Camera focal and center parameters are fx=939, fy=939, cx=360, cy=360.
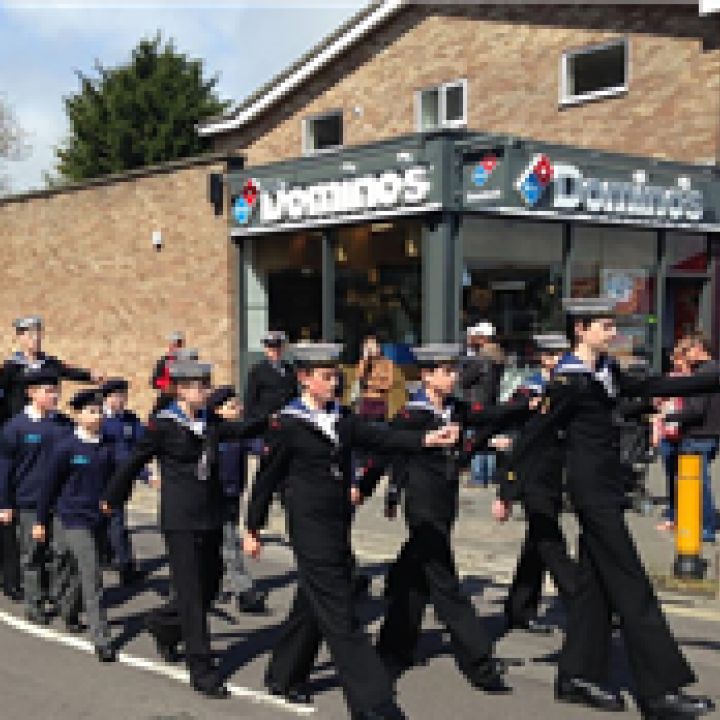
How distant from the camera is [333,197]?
46.0ft

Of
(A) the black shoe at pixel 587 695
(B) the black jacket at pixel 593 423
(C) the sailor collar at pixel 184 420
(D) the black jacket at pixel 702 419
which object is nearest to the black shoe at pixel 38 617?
(C) the sailor collar at pixel 184 420

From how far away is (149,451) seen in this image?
5691 mm

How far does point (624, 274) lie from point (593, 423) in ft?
32.0

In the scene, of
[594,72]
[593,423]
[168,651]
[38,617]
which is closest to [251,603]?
[168,651]

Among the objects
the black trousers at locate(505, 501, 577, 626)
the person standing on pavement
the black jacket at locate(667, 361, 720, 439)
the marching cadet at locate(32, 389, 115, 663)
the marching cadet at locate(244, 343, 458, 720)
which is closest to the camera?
the marching cadet at locate(244, 343, 458, 720)

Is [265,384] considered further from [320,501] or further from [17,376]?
[320,501]

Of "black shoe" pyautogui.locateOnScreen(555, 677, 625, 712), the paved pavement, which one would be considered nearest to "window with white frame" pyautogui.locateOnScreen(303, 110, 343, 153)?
the paved pavement

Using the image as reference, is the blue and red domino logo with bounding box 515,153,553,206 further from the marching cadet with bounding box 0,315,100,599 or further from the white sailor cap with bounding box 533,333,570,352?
the marching cadet with bounding box 0,315,100,599

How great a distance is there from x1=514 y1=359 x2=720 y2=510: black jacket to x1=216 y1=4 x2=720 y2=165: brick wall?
35.0 ft

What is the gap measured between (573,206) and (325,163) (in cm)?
370

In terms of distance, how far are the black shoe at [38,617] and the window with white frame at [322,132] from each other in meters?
14.1

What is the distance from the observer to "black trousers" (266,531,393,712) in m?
4.85

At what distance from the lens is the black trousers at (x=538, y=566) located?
5926 millimetres

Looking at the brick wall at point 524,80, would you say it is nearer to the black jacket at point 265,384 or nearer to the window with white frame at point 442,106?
the window with white frame at point 442,106
